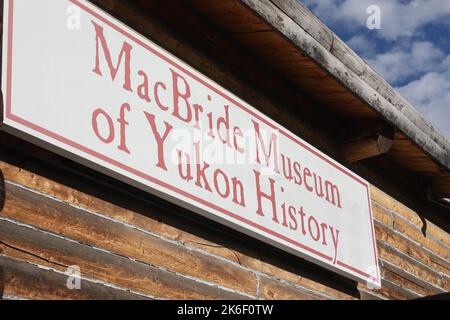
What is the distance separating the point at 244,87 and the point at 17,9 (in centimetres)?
173

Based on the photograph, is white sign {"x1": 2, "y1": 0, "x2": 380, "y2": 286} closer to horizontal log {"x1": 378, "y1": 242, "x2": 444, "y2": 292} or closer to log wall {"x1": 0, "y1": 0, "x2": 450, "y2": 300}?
log wall {"x1": 0, "y1": 0, "x2": 450, "y2": 300}

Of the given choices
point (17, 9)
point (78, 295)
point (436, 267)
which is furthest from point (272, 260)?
point (436, 267)

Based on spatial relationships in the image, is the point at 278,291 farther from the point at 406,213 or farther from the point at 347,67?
the point at 406,213

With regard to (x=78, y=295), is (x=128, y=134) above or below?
above

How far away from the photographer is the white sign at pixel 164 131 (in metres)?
2.73

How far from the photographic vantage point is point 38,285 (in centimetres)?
260

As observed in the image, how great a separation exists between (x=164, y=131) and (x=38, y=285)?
1001 millimetres

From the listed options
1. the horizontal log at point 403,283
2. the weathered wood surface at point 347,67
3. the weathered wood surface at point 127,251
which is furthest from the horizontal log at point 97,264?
the horizontal log at point 403,283

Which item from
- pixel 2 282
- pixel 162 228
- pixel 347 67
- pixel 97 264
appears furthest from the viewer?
pixel 347 67

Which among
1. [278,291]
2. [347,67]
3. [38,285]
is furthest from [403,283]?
[38,285]

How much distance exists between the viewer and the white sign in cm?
273

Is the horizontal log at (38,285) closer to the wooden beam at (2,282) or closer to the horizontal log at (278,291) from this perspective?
the wooden beam at (2,282)
